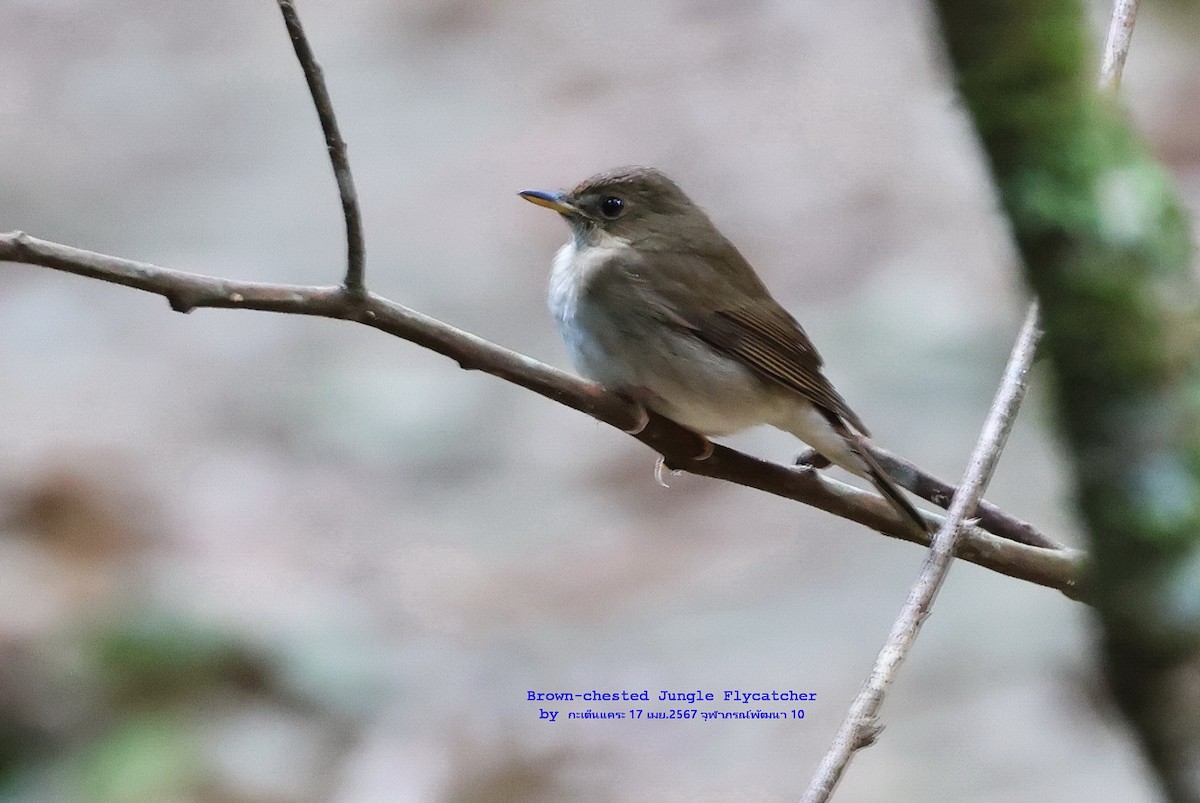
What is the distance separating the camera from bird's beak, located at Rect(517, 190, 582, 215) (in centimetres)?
372

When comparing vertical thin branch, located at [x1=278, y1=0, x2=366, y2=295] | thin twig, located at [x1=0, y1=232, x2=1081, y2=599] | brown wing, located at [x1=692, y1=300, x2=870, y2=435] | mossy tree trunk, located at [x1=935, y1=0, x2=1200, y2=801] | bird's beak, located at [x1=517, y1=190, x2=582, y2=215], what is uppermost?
bird's beak, located at [x1=517, y1=190, x2=582, y2=215]

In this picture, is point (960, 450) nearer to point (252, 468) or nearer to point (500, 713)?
point (500, 713)

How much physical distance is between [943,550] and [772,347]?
1509mm

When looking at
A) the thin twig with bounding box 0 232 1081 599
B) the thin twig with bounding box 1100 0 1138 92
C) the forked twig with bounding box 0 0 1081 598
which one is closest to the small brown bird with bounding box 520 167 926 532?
the thin twig with bounding box 0 232 1081 599

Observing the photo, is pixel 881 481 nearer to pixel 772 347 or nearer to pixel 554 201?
pixel 772 347

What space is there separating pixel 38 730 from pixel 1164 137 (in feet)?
26.4

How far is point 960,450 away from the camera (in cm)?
793

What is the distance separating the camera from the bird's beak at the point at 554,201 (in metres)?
3.72

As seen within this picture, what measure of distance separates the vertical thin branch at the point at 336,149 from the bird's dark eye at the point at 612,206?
1737 millimetres

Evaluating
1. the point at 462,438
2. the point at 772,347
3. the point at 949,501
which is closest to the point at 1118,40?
the point at 949,501

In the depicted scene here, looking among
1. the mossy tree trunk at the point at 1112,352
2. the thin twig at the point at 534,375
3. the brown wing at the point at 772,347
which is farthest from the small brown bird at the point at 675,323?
the mossy tree trunk at the point at 1112,352

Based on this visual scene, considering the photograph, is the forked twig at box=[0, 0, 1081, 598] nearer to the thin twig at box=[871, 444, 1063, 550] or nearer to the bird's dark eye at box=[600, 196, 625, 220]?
the thin twig at box=[871, 444, 1063, 550]

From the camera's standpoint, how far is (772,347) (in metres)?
3.76

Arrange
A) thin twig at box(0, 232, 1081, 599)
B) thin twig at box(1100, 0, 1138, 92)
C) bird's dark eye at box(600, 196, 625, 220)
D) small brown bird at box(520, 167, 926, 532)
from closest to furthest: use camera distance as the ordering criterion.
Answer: thin twig at box(0, 232, 1081, 599), thin twig at box(1100, 0, 1138, 92), small brown bird at box(520, 167, 926, 532), bird's dark eye at box(600, 196, 625, 220)
